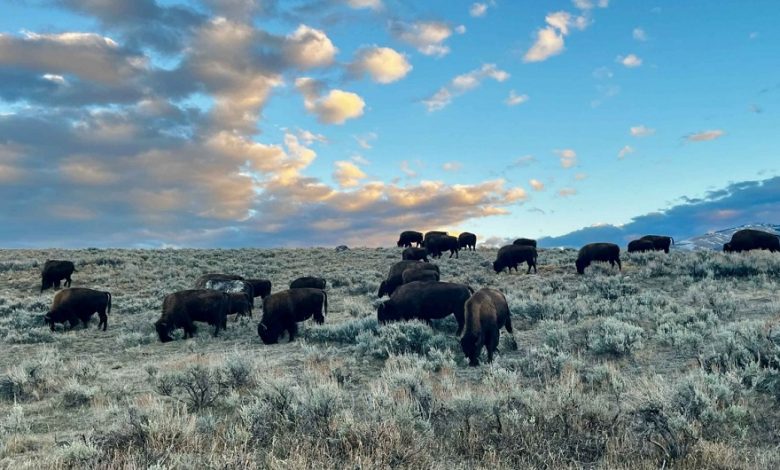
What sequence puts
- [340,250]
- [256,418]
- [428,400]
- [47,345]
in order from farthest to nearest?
[340,250]
[47,345]
[428,400]
[256,418]

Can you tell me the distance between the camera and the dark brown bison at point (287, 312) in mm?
14820

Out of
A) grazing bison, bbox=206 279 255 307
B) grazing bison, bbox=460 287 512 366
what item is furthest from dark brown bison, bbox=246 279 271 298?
grazing bison, bbox=460 287 512 366

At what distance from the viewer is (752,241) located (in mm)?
31828

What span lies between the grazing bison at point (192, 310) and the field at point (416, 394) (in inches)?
31.4

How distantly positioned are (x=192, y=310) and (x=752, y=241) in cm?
3304

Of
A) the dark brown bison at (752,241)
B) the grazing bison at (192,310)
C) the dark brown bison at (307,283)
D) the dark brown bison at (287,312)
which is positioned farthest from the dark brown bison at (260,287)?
the dark brown bison at (752,241)

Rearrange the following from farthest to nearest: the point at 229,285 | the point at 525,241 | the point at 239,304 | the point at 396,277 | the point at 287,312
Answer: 1. the point at 525,241
2. the point at 396,277
3. the point at 229,285
4. the point at 239,304
5. the point at 287,312

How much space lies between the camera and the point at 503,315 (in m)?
12.9

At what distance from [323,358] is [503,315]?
15.3ft

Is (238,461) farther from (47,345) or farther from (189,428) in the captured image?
(47,345)

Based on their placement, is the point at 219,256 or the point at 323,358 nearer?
the point at 323,358

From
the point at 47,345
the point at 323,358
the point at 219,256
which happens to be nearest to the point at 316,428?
the point at 323,358

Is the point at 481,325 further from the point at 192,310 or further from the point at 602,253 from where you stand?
the point at 602,253

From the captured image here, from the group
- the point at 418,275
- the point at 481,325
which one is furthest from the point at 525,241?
the point at 481,325
